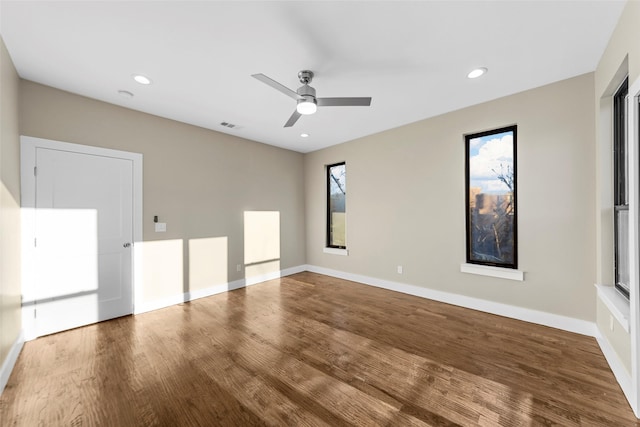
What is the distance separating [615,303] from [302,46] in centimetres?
337

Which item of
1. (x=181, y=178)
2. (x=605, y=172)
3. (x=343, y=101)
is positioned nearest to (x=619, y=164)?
(x=605, y=172)

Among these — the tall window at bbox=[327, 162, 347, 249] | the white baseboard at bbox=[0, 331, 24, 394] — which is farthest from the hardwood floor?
the tall window at bbox=[327, 162, 347, 249]

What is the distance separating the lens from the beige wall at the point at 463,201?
2729 millimetres

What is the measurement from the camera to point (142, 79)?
8.90ft

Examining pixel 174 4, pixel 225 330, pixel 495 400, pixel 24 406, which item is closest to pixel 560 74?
pixel 495 400

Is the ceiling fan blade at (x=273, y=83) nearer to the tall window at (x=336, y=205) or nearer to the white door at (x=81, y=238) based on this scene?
the white door at (x=81, y=238)

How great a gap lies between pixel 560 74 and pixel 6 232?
18.2 feet

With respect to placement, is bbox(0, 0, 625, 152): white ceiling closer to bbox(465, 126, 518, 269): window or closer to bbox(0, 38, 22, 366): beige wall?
bbox(0, 38, 22, 366): beige wall

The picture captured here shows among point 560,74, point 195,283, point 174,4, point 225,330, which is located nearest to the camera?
point 174,4

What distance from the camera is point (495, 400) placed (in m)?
1.80

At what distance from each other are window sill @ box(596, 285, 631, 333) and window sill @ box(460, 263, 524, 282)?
2.23ft

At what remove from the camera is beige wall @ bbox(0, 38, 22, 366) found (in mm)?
2111

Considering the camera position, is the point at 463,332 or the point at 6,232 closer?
the point at 6,232

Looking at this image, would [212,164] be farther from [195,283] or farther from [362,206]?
[362,206]
